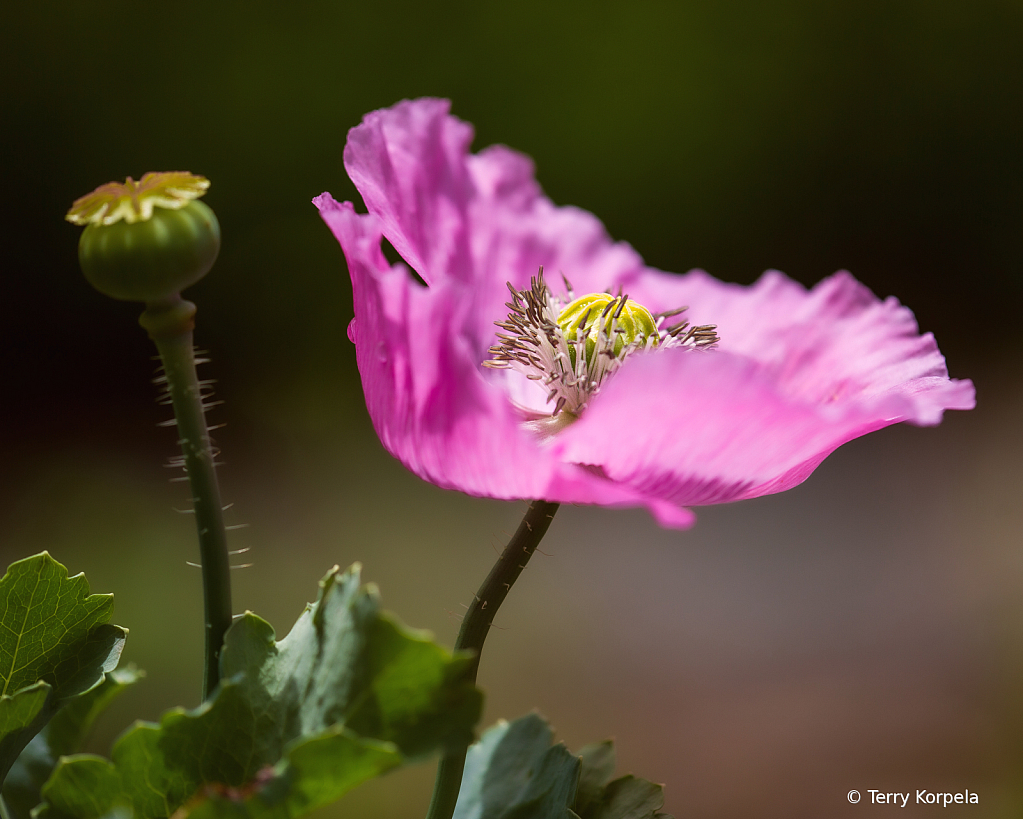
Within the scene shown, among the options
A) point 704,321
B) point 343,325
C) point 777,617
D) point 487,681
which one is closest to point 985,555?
point 777,617

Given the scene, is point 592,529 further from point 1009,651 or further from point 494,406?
point 494,406

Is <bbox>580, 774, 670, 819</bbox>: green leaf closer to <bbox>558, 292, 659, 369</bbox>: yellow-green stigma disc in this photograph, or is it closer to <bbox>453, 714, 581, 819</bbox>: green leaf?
<bbox>453, 714, 581, 819</bbox>: green leaf

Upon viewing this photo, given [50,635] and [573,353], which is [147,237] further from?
[573,353]

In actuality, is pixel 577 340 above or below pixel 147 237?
above

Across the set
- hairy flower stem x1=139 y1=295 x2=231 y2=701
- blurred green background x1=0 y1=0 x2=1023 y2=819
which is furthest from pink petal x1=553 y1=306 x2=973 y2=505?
blurred green background x1=0 y1=0 x2=1023 y2=819

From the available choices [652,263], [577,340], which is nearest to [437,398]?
[577,340]

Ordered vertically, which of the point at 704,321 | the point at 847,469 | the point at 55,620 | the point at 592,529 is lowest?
the point at 55,620
